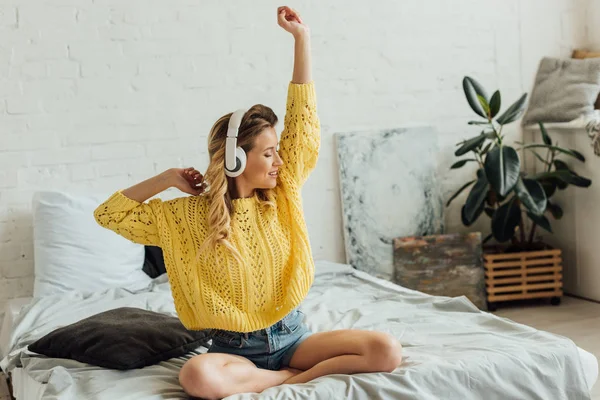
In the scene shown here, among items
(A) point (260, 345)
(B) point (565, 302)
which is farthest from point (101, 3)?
(B) point (565, 302)

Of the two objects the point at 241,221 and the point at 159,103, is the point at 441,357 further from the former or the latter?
the point at 159,103

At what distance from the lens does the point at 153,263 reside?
3.62 meters

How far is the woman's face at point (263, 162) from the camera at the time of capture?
7.17 feet

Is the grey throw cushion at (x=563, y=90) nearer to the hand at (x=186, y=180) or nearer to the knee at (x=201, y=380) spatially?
the hand at (x=186, y=180)

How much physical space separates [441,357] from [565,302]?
207cm

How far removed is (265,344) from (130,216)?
19.7 inches

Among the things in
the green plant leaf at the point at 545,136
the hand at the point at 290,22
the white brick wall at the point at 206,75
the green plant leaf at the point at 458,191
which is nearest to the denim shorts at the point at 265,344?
the hand at the point at 290,22

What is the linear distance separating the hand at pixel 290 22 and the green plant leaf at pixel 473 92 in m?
1.80

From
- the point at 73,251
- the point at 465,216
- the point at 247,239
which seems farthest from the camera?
the point at 465,216

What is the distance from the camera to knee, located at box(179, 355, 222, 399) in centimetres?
198

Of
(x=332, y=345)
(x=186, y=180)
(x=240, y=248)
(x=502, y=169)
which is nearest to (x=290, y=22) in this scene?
(x=186, y=180)

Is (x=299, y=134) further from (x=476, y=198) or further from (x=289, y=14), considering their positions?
(x=476, y=198)

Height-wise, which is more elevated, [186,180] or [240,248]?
[186,180]

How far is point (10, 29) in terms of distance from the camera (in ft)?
11.3
